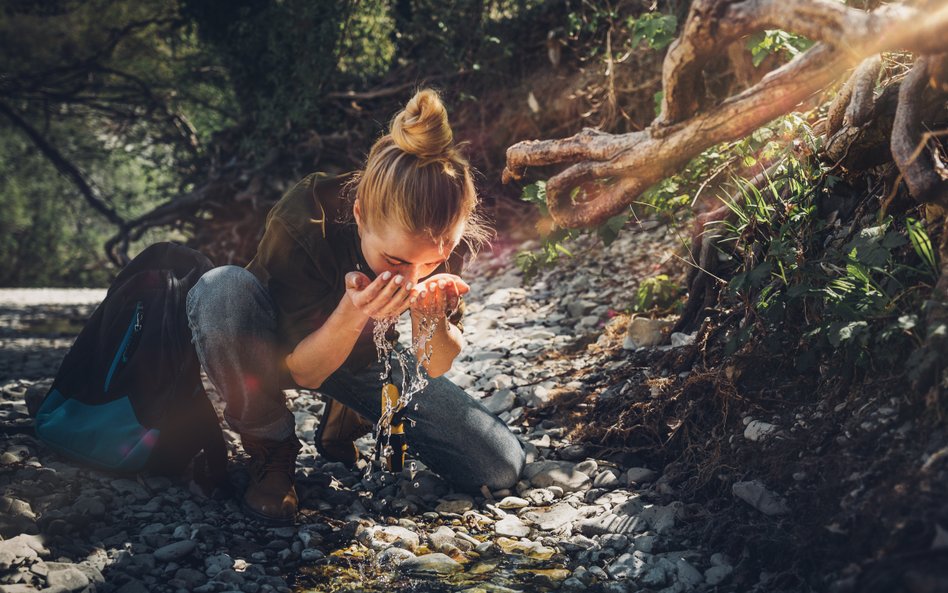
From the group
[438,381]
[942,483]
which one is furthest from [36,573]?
[942,483]

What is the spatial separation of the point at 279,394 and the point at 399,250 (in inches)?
28.6

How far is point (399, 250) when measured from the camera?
209 centimetres

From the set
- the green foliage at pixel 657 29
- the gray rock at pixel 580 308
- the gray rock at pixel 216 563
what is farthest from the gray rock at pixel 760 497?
the gray rock at pixel 580 308

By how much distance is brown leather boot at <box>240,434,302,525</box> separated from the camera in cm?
236

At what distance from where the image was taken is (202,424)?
2.48 meters

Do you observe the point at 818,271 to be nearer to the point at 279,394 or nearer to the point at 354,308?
the point at 354,308

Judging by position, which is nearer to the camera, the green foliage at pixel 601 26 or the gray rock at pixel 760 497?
the gray rock at pixel 760 497

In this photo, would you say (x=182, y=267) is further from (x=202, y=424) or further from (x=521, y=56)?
(x=521, y=56)

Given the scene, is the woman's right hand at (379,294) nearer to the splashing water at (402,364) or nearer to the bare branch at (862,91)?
the splashing water at (402,364)

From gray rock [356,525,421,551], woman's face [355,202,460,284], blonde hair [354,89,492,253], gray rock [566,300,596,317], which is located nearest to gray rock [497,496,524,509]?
gray rock [356,525,421,551]

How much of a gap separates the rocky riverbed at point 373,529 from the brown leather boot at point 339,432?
0.06 meters

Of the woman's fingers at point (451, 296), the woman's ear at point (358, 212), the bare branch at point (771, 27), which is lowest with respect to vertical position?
the woman's fingers at point (451, 296)

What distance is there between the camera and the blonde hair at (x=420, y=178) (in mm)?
2004

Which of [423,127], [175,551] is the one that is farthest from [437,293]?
[175,551]
